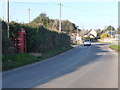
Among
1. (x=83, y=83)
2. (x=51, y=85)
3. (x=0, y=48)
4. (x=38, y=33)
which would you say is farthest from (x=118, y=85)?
(x=38, y=33)

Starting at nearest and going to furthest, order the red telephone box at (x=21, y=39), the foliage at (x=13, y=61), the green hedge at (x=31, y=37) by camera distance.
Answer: the foliage at (x=13, y=61) < the green hedge at (x=31, y=37) < the red telephone box at (x=21, y=39)

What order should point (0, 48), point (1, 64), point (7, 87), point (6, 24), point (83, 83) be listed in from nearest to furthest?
1. point (7, 87)
2. point (83, 83)
3. point (1, 64)
4. point (0, 48)
5. point (6, 24)

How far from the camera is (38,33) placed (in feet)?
89.5

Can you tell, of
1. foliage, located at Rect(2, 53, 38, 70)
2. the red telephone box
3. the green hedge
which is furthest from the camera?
the red telephone box

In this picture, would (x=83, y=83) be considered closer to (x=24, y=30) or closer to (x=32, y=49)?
(x=24, y=30)

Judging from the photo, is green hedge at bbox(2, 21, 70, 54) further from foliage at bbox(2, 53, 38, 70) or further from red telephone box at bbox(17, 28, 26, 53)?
foliage at bbox(2, 53, 38, 70)

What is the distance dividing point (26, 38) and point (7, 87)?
16442 mm

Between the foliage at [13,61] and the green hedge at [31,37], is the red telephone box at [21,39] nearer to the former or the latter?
the green hedge at [31,37]

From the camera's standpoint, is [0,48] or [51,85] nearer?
[51,85]

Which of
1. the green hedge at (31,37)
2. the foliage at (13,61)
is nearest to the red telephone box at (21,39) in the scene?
the green hedge at (31,37)

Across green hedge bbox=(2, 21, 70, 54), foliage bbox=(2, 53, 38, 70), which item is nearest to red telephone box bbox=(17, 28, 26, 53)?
green hedge bbox=(2, 21, 70, 54)

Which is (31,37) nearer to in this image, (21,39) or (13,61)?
(21,39)

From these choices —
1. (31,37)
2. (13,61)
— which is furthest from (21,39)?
(13,61)

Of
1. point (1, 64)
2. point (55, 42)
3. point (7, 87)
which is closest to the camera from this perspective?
point (7, 87)
